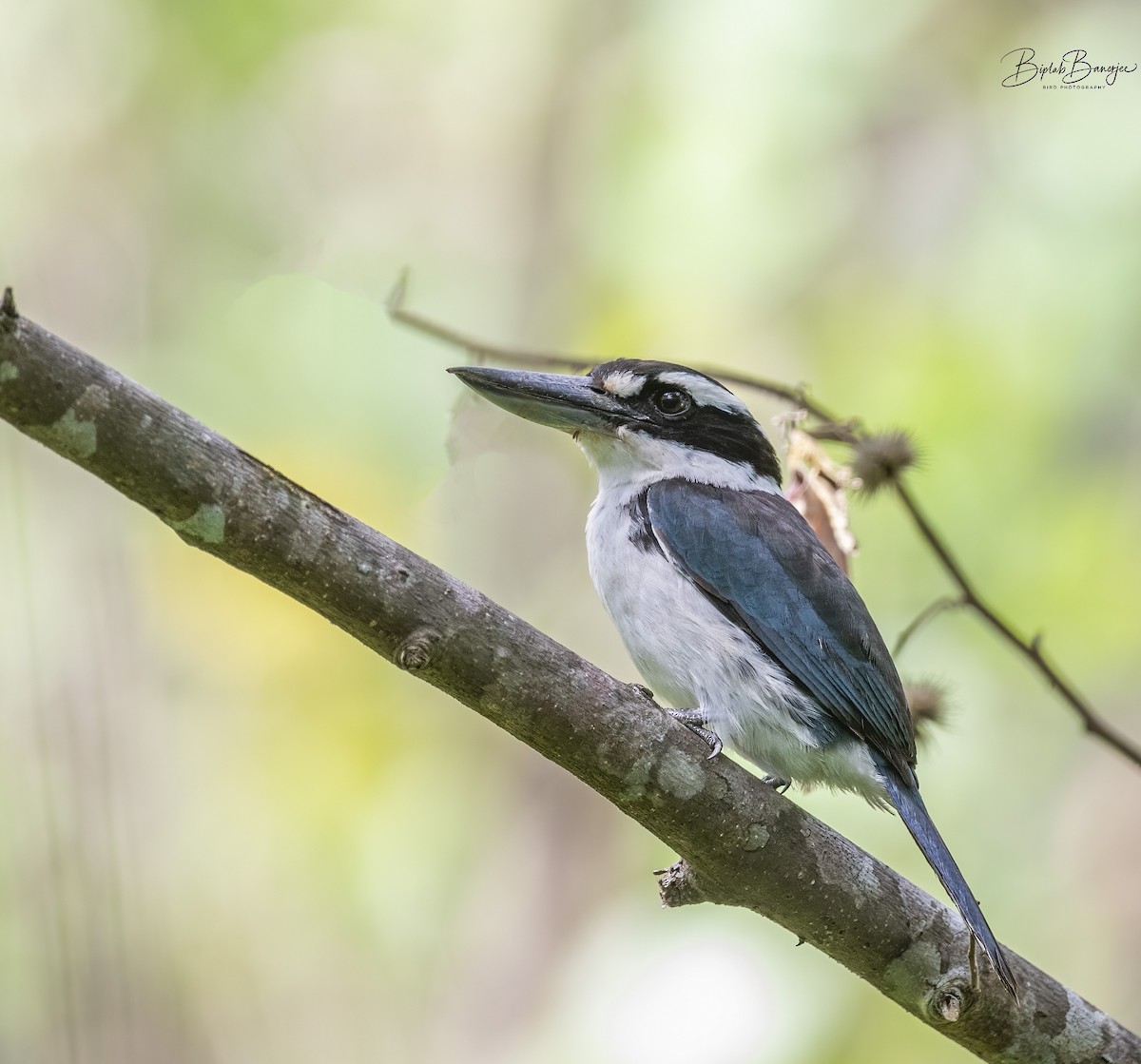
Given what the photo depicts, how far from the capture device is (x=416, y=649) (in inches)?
84.4

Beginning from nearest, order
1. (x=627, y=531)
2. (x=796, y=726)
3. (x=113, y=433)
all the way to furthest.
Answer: (x=113, y=433)
(x=796, y=726)
(x=627, y=531)

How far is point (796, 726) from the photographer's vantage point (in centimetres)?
291

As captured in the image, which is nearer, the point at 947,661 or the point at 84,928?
the point at 84,928

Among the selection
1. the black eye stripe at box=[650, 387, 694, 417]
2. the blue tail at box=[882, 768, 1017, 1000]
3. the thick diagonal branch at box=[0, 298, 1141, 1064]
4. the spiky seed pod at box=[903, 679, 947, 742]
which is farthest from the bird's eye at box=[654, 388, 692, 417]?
the thick diagonal branch at box=[0, 298, 1141, 1064]

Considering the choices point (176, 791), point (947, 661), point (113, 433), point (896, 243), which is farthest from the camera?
point (896, 243)

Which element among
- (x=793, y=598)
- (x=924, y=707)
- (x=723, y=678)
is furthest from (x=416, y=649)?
(x=924, y=707)

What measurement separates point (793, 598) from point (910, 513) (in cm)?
34

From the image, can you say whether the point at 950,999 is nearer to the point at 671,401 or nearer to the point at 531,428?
the point at 671,401

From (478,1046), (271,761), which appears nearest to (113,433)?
(271,761)

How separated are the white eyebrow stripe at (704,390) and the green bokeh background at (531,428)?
2.77 ft

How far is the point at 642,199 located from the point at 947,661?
7.28 ft

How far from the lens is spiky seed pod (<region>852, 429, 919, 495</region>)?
9.61ft

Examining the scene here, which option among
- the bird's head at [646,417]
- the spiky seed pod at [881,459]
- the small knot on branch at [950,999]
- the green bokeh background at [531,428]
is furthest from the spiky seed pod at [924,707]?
the green bokeh background at [531,428]

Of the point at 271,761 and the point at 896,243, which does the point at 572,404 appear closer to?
the point at 271,761
